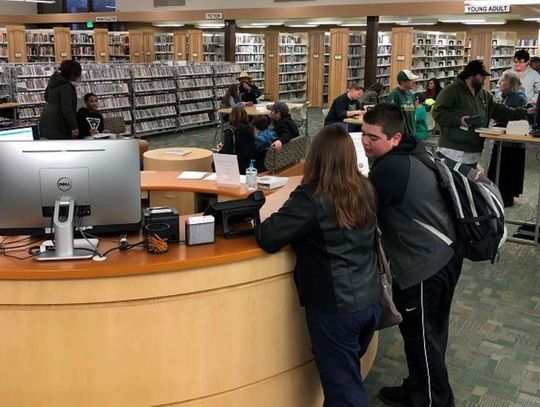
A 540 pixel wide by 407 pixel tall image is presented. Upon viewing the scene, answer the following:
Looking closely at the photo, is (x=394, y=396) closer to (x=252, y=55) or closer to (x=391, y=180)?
(x=391, y=180)

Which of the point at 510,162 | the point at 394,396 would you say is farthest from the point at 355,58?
the point at 394,396

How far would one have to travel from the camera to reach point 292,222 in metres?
2.40

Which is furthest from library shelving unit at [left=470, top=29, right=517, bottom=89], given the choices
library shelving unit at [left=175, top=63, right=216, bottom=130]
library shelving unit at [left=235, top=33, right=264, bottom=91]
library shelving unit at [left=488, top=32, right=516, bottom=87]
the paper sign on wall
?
the paper sign on wall

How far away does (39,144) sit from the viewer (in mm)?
2510

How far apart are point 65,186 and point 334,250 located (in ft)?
3.77

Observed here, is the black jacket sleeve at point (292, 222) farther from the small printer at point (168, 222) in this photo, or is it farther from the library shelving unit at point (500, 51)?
the library shelving unit at point (500, 51)

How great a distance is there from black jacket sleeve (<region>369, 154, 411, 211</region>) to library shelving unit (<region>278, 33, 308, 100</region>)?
17939 millimetres

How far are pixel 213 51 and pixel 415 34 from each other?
269 inches

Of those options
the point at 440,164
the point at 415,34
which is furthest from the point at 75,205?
the point at 415,34

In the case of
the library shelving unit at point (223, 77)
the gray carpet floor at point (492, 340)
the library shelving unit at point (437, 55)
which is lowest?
the gray carpet floor at point (492, 340)

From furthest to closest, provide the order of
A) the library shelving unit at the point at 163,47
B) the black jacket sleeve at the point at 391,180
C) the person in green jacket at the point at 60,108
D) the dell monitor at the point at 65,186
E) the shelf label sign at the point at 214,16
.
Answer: the library shelving unit at the point at 163,47 → the shelf label sign at the point at 214,16 → the person in green jacket at the point at 60,108 → the black jacket sleeve at the point at 391,180 → the dell monitor at the point at 65,186

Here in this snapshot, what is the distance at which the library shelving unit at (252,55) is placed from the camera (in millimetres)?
20031

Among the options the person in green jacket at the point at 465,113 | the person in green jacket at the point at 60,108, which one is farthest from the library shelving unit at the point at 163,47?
the person in green jacket at the point at 465,113

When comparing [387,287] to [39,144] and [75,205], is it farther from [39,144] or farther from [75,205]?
[39,144]
